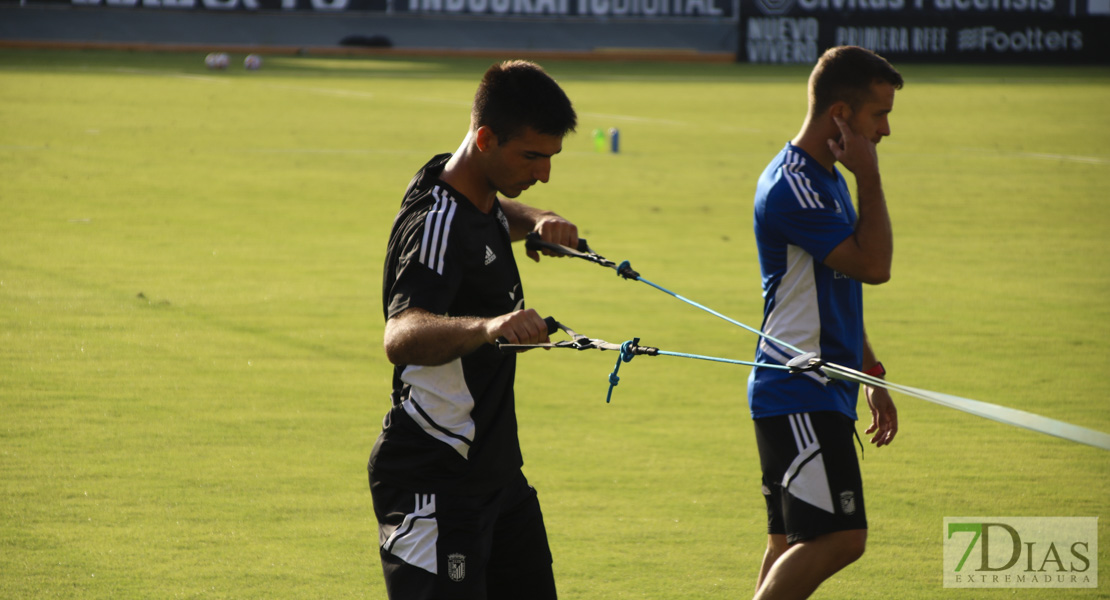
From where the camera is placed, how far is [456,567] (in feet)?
11.6

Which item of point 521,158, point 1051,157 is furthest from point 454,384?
point 1051,157

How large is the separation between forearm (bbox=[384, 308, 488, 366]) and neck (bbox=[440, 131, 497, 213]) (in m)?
0.49

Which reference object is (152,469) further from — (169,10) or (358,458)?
(169,10)

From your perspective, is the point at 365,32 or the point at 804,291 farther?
the point at 365,32

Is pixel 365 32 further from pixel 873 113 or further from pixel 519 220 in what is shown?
pixel 519 220

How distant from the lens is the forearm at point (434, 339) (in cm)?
324

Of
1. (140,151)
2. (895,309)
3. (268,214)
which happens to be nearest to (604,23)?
(140,151)

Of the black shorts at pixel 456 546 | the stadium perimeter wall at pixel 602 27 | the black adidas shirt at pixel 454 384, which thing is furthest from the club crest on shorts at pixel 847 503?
the stadium perimeter wall at pixel 602 27

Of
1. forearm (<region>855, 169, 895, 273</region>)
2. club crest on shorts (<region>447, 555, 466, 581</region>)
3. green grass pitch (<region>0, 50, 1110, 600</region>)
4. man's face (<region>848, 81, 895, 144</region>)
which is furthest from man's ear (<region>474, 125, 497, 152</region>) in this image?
green grass pitch (<region>0, 50, 1110, 600</region>)

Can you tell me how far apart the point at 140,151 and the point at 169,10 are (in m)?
28.2

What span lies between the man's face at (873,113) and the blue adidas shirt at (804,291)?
205mm

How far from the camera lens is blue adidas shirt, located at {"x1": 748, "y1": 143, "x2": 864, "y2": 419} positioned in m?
4.25

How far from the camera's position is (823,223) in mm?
4250

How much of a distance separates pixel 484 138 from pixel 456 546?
1.16 meters
